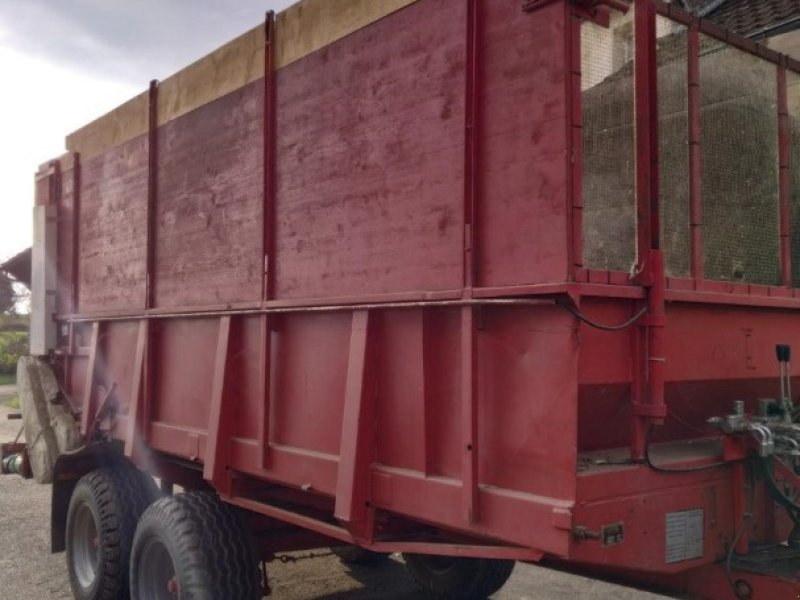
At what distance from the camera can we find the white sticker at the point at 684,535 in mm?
2789

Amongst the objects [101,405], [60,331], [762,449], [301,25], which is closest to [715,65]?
[762,449]

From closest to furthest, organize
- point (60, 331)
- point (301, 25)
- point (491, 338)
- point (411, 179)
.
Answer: point (491, 338)
point (411, 179)
point (301, 25)
point (60, 331)

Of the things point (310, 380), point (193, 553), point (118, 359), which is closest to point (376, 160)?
point (310, 380)

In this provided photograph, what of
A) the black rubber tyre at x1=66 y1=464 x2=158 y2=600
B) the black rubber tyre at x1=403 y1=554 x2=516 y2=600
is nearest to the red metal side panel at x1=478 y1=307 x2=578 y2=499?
the black rubber tyre at x1=403 y1=554 x2=516 y2=600

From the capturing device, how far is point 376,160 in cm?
334

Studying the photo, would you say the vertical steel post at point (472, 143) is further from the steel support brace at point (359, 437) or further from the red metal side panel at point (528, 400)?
the steel support brace at point (359, 437)

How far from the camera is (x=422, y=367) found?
3.01m

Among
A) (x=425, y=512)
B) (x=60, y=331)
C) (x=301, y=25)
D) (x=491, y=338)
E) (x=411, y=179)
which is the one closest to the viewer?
(x=491, y=338)

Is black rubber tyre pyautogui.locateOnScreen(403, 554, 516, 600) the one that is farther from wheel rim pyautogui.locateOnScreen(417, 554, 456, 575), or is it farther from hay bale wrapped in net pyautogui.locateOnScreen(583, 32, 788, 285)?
hay bale wrapped in net pyautogui.locateOnScreen(583, 32, 788, 285)

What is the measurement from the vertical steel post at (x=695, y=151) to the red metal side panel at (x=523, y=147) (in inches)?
32.2

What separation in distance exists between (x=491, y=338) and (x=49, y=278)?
482cm

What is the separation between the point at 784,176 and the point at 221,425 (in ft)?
9.52

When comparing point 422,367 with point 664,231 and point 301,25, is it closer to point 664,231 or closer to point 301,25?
point 664,231

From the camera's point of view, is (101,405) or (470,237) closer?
(470,237)
